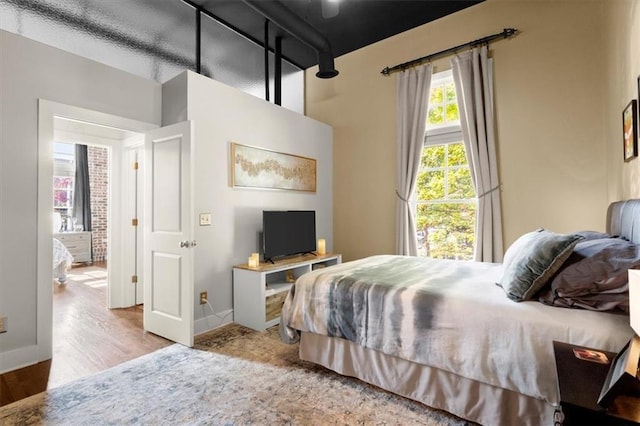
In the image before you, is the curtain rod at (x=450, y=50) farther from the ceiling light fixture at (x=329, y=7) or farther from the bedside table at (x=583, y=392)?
the bedside table at (x=583, y=392)

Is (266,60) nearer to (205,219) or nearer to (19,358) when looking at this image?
(205,219)

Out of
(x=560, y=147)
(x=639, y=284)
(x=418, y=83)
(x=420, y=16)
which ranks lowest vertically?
(x=639, y=284)

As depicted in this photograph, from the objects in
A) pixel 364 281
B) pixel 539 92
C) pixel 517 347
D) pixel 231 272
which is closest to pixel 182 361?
pixel 231 272

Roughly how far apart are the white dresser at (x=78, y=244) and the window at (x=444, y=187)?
734cm

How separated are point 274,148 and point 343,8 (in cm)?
188

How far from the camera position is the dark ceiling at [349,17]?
12.2 feet

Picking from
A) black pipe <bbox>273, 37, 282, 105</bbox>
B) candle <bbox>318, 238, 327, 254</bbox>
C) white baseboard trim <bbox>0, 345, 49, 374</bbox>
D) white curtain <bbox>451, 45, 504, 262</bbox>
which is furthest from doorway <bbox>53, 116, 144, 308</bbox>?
white curtain <bbox>451, 45, 504, 262</bbox>

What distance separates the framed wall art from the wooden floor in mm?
3907

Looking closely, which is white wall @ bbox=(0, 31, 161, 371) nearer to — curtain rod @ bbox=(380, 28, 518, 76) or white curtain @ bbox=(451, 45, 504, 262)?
curtain rod @ bbox=(380, 28, 518, 76)

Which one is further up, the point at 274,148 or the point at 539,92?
the point at 539,92

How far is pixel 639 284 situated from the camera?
0.84 meters

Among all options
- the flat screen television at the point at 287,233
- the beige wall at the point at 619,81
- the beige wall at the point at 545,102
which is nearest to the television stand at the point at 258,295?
the flat screen television at the point at 287,233

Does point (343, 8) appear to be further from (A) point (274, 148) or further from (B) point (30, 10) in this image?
(B) point (30, 10)

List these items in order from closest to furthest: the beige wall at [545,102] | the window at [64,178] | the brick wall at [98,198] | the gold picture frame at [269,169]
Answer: the beige wall at [545,102], the gold picture frame at [269,169], the window at [64,178], the brick wall at [98,198]
